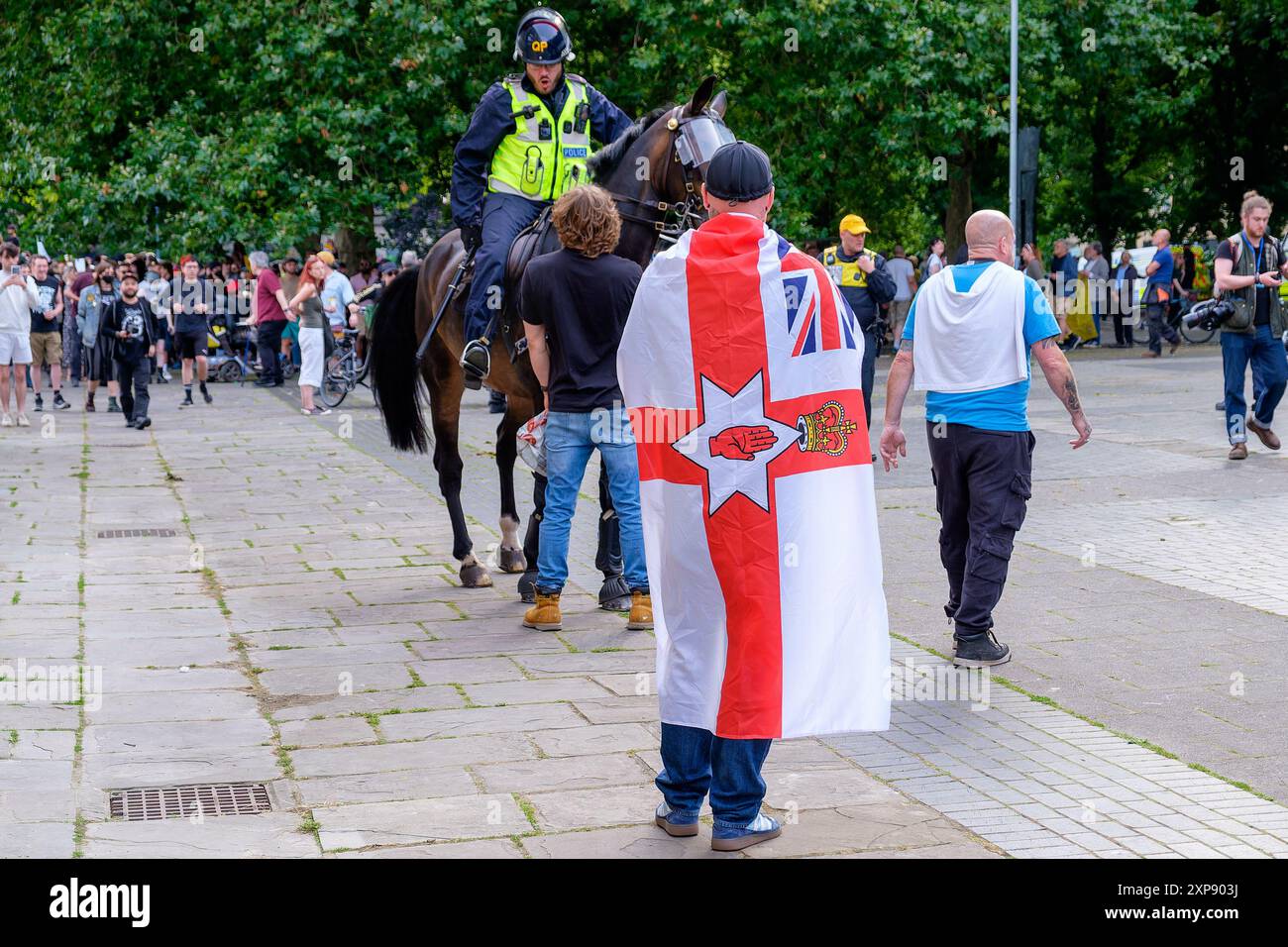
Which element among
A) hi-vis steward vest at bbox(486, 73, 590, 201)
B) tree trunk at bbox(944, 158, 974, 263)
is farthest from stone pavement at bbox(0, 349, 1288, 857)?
tree trunk at bbox(944, 158, 974, 263)

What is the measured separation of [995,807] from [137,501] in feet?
29.4

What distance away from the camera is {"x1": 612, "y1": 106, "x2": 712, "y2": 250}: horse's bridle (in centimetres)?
764

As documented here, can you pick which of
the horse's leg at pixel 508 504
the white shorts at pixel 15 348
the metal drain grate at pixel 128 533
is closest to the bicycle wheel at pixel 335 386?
the white shorts at pixel 15 348

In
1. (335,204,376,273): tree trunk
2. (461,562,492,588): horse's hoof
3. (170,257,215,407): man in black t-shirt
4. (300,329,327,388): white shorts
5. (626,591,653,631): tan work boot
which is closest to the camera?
(626,591,653,631): tan work boot

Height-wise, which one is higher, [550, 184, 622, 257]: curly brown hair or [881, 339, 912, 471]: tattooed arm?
[550, 184, 622, 257]: curly brown hair

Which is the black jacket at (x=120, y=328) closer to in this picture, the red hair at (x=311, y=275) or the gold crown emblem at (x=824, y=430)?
the red hair at (x=311, y=275)

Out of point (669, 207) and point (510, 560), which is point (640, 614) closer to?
point (510, 560)

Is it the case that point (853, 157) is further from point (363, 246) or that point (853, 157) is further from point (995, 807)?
point (995, 807)

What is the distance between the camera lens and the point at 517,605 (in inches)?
321

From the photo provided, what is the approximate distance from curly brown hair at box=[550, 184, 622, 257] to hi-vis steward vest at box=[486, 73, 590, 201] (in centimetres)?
139

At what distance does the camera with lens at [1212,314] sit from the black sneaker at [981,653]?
22.2 ft

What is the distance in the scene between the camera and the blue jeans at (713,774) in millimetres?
4477

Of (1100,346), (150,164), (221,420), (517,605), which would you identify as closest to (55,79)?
(150,164)

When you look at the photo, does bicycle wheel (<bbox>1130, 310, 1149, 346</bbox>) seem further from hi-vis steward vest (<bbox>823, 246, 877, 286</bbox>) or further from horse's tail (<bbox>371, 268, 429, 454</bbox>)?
horse's tail (<bbox>371, 268, 429, 454</bbox>)
